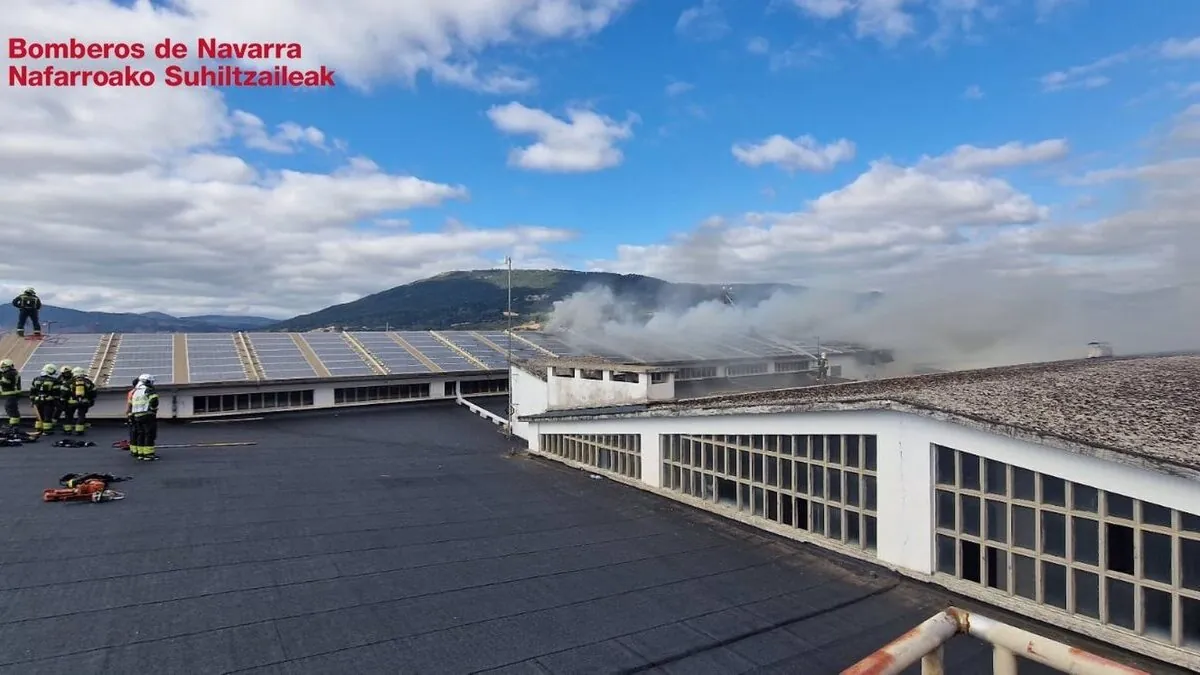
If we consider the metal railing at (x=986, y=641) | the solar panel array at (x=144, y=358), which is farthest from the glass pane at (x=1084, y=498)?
the solar panel array at (x=144, y=358)

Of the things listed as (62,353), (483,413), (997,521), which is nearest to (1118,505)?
(997,521)

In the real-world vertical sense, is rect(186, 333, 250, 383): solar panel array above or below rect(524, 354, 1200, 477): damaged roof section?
above

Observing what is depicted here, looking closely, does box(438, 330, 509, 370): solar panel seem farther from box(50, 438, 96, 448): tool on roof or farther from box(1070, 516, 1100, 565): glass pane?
box(1070, 516, 1100, 565): glass pane

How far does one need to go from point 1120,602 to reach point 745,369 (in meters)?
19.7

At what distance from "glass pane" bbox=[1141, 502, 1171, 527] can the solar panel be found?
2171cm

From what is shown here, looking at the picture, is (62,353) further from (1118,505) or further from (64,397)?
(1118,505)

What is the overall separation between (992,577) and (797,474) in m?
2.45

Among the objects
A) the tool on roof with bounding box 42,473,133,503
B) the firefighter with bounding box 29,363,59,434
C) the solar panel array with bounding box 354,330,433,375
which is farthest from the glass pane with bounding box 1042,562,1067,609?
the solar panel array with bounding box 354,330,433,375

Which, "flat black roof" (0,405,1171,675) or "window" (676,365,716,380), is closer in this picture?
"flat black roof" (0,405,1171,675)

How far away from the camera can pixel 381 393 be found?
22.7 meters

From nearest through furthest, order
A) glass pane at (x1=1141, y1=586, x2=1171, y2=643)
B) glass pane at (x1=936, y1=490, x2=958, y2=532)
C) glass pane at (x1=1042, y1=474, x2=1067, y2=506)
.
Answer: glass pane at (x1=1141, y1=586, x2=1171, y2=643) < glass pane at (x1=1042, y1=474, x2=1067, y2=506) < glass pane at (x1=936, y1=490, x2=958, y2=532)

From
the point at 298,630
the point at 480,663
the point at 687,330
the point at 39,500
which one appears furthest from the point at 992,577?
the point at 687,330

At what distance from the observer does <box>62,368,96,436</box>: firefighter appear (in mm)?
14488

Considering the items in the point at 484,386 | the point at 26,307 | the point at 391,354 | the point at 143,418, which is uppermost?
the point at 26,307
